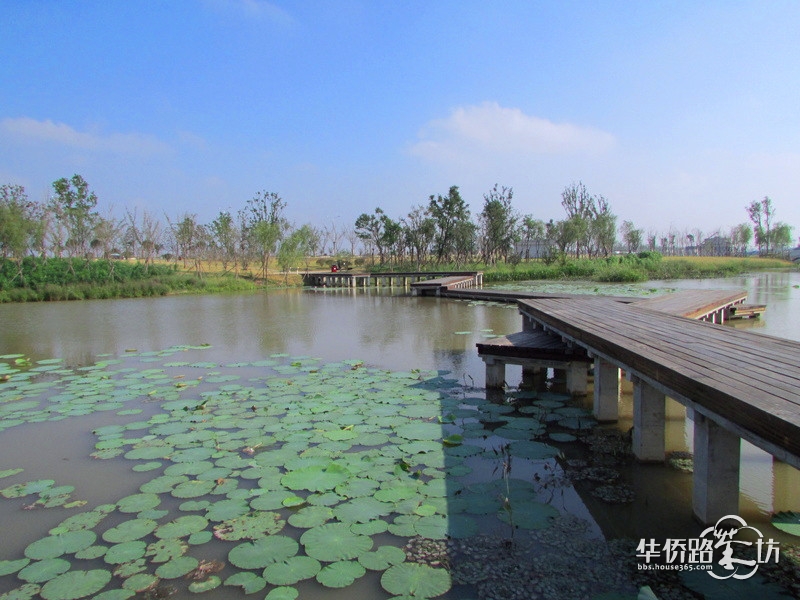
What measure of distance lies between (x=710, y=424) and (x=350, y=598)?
1.89 meters

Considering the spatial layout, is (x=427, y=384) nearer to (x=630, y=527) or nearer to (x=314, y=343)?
(x=630, y=527)

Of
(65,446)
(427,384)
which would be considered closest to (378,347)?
(427,384)

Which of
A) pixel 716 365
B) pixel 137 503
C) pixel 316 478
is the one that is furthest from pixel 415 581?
pixel 716 365

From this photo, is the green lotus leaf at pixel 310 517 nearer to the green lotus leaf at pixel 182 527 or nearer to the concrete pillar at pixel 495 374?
the green lotus leaf at pixel 182 527

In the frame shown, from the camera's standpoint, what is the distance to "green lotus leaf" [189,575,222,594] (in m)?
2.18

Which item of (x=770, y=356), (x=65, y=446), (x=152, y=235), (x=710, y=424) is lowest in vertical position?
(x=65, y=446)

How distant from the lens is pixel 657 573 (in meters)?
2.17

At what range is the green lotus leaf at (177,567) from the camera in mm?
2287

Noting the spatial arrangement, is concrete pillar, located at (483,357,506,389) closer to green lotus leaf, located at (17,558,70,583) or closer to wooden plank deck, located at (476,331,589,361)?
wooden plank deck, located at (476,331,589,361)

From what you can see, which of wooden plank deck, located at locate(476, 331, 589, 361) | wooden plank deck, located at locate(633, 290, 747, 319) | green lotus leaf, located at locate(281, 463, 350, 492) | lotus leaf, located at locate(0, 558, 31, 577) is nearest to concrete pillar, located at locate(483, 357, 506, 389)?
wooden plank deck, located at locate(476, 331, 589, 361)

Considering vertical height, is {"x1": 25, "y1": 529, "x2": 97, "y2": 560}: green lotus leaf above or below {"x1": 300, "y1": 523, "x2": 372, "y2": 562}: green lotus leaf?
below

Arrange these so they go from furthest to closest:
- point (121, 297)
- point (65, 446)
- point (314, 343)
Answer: point (121, 297) < point (314, 343) < point (65, 446)

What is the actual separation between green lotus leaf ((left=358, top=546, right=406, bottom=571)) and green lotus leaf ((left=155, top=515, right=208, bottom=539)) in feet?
3.13

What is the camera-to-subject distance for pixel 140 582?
7.32 ft
